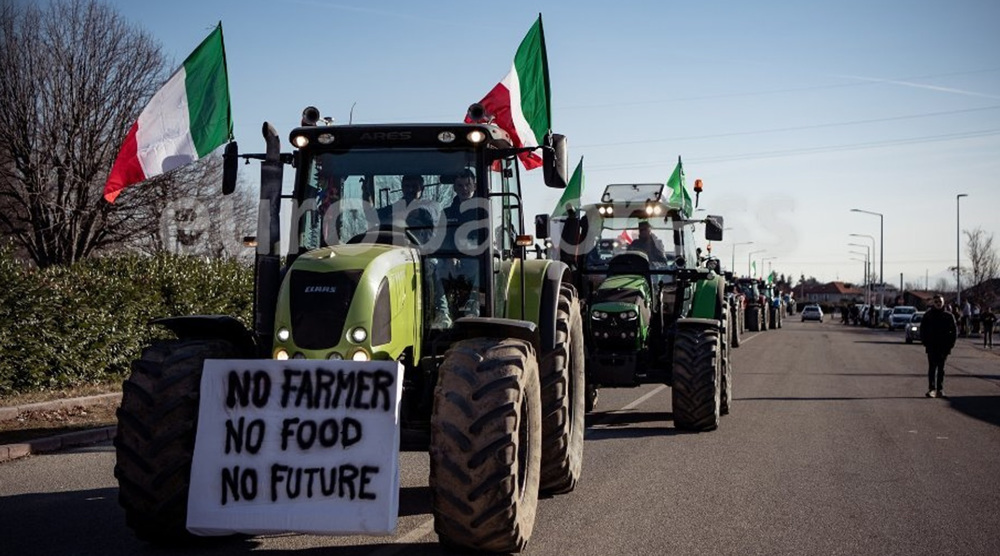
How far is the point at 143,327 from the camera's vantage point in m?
17.7

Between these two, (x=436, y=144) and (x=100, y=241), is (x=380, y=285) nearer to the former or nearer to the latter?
(x=436, y=144)

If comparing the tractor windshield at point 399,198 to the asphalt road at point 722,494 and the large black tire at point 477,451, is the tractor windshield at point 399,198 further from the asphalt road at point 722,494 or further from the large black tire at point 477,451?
the asphalt road at point 722,494

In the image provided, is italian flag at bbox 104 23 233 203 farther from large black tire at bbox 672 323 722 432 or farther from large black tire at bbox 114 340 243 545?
large black tire at bbox 672 323 722 432

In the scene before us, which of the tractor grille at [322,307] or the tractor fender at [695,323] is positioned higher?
the tractor grille at [322,307]

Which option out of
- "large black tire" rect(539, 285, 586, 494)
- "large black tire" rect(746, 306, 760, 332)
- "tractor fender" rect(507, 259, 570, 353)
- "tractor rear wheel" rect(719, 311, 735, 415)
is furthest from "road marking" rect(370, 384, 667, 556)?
"large black tire" rect(746, 306, 760, 332)

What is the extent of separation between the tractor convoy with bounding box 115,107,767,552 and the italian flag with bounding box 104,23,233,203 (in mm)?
4055

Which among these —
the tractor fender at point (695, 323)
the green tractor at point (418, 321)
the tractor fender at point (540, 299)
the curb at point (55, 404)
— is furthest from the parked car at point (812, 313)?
the tractor fender at point (540, 299)

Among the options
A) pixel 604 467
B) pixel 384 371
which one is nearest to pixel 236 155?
pixel 384 371

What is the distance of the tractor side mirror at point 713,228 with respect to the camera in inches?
594

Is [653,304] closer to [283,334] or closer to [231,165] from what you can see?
[231,165]

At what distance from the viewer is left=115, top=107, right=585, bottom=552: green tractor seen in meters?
6.12

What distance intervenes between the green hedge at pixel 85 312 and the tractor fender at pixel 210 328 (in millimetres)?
5115

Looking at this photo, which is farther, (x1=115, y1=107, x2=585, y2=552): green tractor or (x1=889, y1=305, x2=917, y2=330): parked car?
(x1=889, y1=305, x2=917, y2=330): parked car

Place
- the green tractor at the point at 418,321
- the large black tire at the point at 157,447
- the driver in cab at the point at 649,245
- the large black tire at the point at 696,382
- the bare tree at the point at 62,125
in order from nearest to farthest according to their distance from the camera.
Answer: the green tractor at the point at 418,321 < the large black tire at the point at 157,447 < the large black tire at the point at 696,382 < the driver in cab at the point at 649,245 < the bare tree at the point at 62,125
